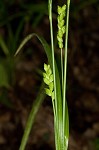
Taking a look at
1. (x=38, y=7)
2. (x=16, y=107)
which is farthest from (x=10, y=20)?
(x=16, y=107)

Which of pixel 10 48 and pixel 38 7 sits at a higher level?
pixel 38 7

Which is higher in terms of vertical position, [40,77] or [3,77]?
[40,77]

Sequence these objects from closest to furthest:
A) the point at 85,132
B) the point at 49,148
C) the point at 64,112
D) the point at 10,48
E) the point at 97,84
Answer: the point at 64,112 < the point at 49,148 < the point at 85,132 < the point at 10,48 < the point at 97,84

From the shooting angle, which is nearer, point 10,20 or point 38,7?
point 38,7

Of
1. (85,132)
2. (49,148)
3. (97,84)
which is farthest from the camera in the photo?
(97,84)

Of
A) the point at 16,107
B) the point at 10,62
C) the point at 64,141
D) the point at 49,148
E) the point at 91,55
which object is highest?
the point at 91,55

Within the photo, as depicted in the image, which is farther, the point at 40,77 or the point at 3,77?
the point at 40,77

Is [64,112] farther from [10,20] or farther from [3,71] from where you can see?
[10,20]
